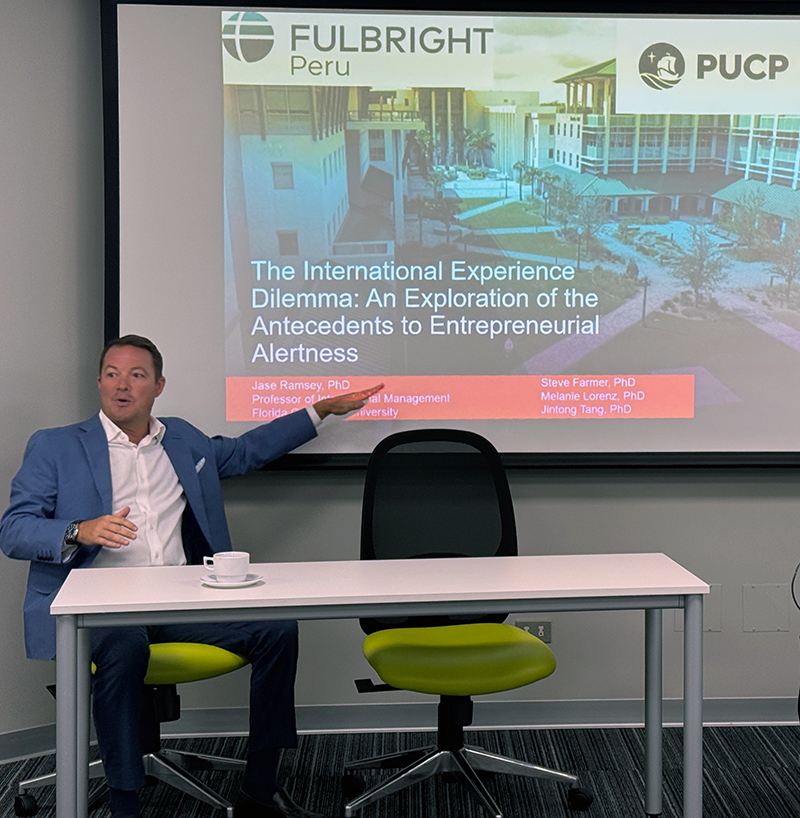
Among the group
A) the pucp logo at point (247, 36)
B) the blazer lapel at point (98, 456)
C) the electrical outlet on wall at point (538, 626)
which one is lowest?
the electrical outlet on wall at point (538, 626)

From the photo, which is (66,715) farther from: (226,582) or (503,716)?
(503,716)

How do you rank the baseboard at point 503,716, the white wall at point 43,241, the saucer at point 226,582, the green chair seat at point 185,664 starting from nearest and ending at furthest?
the saucer at point 226,582 < the green chair seat at point 185,664 < the white wall at point 43,241 < the baseboard at point 503,716

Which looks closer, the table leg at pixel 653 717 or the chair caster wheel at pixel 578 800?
the table leg at pixel 653 717

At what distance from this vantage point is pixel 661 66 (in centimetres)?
344

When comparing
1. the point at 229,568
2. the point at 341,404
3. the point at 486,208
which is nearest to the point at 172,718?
the point at 229,568

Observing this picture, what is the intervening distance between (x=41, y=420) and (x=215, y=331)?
65 centimetres

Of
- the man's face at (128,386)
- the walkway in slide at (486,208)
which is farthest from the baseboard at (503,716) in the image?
the walkway in slide at (486,208)

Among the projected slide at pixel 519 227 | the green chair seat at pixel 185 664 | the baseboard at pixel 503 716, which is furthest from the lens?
the baseboard at pixel 503 716

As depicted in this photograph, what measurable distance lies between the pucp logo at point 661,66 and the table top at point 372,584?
1.69m

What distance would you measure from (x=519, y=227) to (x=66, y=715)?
2117mm

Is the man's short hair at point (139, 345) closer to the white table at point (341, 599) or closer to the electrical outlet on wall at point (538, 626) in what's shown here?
the white table at point (341, 599)

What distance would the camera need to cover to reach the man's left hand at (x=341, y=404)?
10.8 feet

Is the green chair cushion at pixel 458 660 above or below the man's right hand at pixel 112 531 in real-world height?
below

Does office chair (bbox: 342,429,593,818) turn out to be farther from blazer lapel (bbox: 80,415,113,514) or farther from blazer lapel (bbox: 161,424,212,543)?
blazer lapel (bbox: 80,415,113,514)
